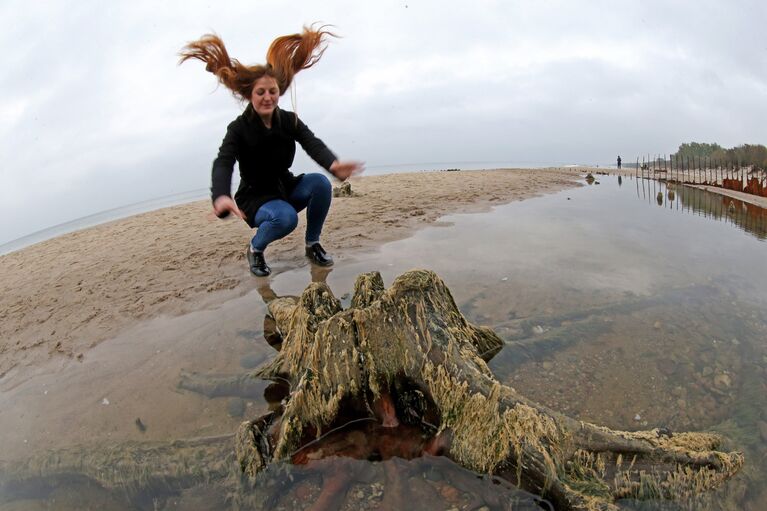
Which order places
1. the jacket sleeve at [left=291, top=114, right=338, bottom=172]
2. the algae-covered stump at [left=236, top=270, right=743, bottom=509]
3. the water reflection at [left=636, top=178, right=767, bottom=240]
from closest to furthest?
the algae-covered stump at [left=236, top=270, right=743, bottom=509], the jacket sleeve at [left=291, top=114, right=338, bottom=172], the water reflection at [left=636, top=178, right=767, bottom=240]

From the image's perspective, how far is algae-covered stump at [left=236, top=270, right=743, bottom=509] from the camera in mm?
1749

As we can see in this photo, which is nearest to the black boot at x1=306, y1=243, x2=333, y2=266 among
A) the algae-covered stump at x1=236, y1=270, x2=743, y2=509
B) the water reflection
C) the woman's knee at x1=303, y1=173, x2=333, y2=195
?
the woman's knee at x1=303, y1=173, x2=333, y2=195

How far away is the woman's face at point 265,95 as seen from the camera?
13.4 feet

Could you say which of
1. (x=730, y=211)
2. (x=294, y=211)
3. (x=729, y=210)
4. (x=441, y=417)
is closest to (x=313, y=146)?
(x=294, y=211)

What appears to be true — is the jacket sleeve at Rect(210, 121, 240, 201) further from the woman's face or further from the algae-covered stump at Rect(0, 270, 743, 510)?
the algae-covered stump at Rect(0, 270, 743, 510)

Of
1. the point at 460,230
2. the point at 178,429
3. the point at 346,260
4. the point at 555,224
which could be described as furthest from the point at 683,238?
the point at 178,429

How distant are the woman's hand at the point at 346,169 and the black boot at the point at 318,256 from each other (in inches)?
53.9

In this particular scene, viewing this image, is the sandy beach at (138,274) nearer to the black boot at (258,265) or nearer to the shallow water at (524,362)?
the black boot at (258,265)

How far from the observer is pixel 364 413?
7.38 feet

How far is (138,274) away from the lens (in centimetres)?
582

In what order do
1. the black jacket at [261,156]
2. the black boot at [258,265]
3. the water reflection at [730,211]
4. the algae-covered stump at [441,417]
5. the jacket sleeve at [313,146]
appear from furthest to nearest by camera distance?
the water reflection at [730,211] < the black boot at [258,265] < the jacket sleeve at [313,146] < the black jacket at [261,156] < the algae-covered stump at [441,417]

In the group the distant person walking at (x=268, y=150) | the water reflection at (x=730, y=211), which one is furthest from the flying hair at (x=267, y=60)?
the water reflection at (x=730, y=211)

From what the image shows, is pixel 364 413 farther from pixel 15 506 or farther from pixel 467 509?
pixel 15 506

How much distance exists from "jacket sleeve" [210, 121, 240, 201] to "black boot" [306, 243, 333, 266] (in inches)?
63.5
